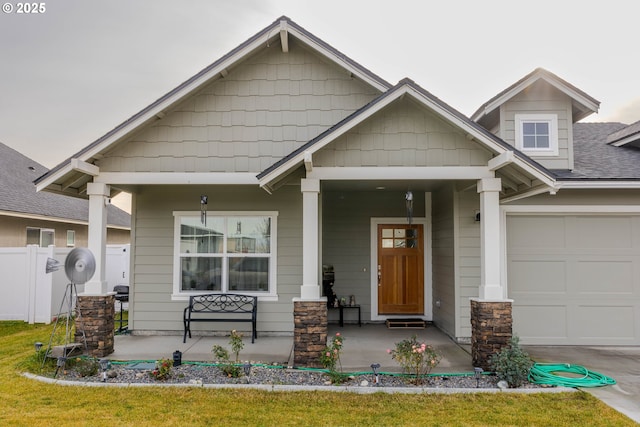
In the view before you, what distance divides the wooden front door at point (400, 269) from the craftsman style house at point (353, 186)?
338 mm

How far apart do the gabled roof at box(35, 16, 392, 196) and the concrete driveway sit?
17.5ft

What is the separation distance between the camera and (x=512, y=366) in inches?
217

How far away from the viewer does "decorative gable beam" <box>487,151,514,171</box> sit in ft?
18.8

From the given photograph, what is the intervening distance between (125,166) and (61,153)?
1341cm

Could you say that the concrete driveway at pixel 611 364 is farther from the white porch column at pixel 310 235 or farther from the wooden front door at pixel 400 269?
the white porch column at pixel 310 235

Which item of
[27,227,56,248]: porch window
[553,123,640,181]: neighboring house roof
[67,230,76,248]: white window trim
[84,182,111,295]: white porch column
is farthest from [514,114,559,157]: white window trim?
[67,230,76,248]: white window trim

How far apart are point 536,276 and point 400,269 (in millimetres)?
2851

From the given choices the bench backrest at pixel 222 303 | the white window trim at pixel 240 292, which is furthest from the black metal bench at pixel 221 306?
the white window trim at pixel 240 292

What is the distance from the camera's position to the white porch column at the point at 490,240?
20.0 ft

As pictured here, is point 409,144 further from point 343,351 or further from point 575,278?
point 575,278

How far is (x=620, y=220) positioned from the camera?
25.8 feet

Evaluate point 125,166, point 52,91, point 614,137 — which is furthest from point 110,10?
point 614,137

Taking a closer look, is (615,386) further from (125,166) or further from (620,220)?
(125,166)

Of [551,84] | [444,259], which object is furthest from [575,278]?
[551,84]
